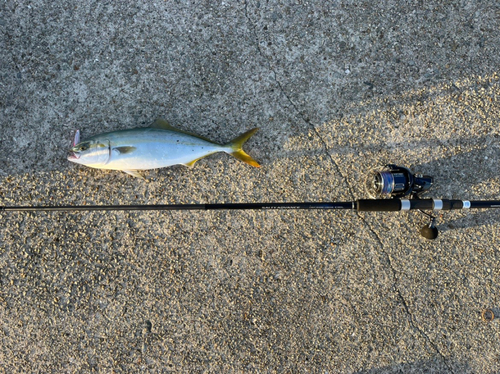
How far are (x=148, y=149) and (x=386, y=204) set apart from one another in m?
1.58

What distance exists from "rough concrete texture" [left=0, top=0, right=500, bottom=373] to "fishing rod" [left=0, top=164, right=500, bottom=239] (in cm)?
22

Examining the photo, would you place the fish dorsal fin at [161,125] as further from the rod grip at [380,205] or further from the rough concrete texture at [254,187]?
the rod grip at [380,205]

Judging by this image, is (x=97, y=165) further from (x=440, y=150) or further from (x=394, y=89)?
(x=440, y=150)

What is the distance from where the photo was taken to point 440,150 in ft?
8.13

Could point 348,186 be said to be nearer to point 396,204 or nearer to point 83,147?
point 396,204

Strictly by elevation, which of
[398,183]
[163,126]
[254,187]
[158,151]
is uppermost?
[163,126]

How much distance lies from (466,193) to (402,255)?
0.67m

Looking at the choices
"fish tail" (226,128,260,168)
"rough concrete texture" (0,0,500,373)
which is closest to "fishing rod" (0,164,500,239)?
"rough concrete texture" (0,0,500,373)

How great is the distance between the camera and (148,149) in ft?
7.23

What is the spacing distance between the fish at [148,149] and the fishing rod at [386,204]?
0.30 metres

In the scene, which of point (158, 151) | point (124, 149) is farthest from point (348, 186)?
point (124, 149)

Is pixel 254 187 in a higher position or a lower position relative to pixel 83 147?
lower

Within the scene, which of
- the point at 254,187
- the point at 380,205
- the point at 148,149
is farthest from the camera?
the point at 254,187

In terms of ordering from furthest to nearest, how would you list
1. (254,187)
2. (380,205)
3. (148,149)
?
(254,187), (148,149), (380,205)
